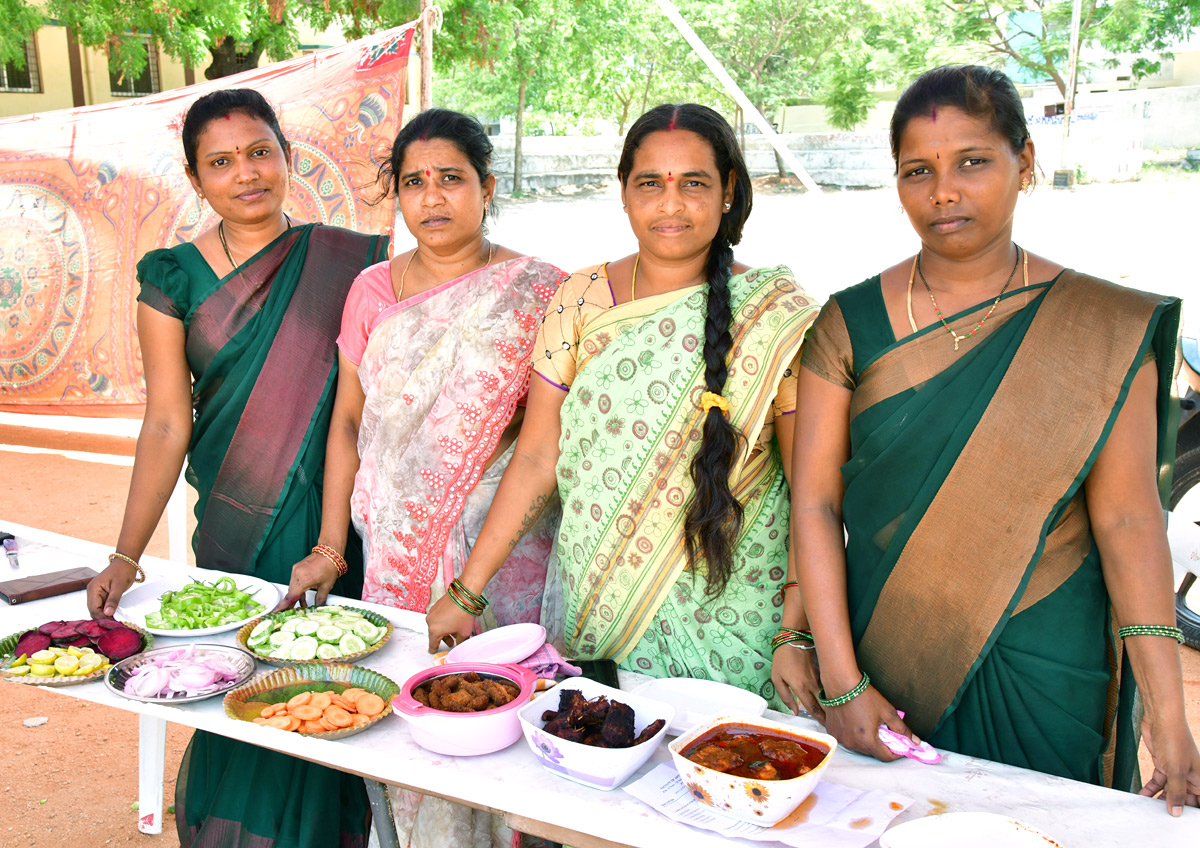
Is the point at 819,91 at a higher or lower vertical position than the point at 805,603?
higher

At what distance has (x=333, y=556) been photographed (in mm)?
2354

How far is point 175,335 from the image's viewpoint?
2.45 metres

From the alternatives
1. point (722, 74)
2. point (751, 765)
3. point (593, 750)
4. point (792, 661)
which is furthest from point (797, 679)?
point (722, 74)

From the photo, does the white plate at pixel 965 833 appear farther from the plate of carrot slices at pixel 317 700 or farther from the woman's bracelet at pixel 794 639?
the plate of carrot slices at pixel 317 700

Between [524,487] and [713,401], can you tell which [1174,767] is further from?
[524,487]

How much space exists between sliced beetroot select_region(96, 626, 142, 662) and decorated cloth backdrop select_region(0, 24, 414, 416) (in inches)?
121

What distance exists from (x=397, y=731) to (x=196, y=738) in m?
0.97

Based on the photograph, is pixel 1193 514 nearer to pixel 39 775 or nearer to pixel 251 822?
pixel 251 822

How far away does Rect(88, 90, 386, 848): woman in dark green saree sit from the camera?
2404 millimetres

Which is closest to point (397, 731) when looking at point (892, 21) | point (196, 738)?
point (196, 738)

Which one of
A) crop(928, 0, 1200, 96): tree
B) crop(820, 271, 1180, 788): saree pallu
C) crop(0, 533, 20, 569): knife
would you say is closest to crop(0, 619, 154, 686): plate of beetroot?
crop(0, 533, 20, 569): knife

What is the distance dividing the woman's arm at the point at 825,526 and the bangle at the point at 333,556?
46.1 inches

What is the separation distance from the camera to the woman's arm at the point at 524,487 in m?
2.04

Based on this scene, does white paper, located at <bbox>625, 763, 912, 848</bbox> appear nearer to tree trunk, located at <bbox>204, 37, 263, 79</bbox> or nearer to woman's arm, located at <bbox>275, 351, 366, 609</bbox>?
woman's arm, located at <bbox>275, 351, 366, 609</bbox>
